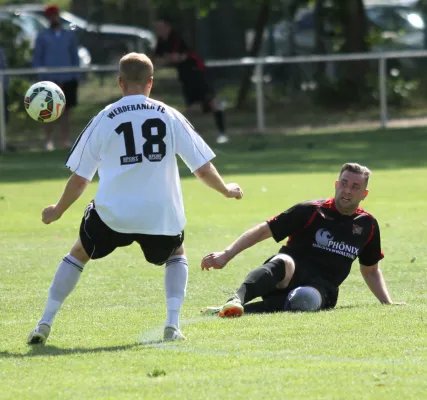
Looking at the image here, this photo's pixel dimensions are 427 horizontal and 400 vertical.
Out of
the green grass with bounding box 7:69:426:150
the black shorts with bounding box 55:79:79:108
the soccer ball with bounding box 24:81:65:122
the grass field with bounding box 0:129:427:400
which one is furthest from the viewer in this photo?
the green grass with bounding box 7:69:426:150

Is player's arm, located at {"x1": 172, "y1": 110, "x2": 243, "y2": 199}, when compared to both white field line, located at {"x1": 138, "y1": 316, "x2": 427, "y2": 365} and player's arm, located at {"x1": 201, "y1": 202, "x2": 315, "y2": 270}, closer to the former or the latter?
player's arm, located at {"x1": 201, "y1": 202, "x2": 315, "y2": 270}

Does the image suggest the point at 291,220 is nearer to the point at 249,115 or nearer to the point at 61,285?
the point at 61,285

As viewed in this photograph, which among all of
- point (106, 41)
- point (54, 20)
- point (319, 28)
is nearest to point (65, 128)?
point (54, 20)

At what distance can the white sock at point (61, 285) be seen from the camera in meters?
6.98

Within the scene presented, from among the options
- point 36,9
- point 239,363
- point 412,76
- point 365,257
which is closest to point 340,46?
point 412,76

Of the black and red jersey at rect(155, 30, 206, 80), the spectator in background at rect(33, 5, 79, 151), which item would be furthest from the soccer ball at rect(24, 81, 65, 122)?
the black and red jersey at rect(155, 30, 206, 80)

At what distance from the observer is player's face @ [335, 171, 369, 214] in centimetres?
803

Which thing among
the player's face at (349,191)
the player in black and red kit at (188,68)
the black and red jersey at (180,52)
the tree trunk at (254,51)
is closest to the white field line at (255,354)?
the player's face at (349,191)

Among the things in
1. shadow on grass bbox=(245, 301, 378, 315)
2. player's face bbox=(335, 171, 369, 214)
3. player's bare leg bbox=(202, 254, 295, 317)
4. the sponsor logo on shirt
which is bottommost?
shadow on grass bbox=(245, 301, 378, 315)

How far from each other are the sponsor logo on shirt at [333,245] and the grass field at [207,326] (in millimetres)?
396

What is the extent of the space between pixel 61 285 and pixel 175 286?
2.28ft

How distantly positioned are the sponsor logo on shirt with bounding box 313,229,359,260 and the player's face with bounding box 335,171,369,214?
0.21 m

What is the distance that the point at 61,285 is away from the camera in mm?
6980

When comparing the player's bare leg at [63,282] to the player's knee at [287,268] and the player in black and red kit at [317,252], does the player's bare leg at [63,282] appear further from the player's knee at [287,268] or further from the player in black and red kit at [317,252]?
the player's knee at [287,268]
